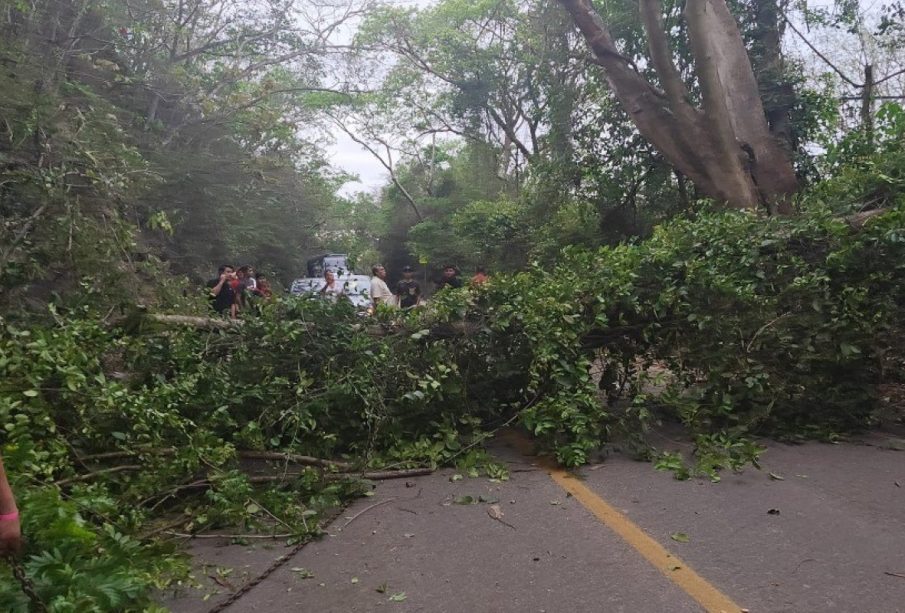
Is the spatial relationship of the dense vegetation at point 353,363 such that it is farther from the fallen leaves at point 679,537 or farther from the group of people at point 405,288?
the group of people at point 405,288

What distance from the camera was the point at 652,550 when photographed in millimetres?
3826

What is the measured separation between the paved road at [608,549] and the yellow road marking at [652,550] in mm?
12

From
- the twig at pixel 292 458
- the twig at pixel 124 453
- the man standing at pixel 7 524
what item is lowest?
the twig at pixel 292 458

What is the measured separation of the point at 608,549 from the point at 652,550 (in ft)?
0.76

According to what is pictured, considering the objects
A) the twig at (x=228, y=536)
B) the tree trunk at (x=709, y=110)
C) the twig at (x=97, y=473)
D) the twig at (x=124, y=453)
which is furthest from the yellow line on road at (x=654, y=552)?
the tree trunk at (x=709, y=110)

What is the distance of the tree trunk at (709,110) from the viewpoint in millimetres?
10680

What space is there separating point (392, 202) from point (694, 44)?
104 feet

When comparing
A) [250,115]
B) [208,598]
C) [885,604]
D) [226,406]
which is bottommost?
[208,598]

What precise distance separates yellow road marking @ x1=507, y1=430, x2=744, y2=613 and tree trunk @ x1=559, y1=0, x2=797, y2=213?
22.7 feet

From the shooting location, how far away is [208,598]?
344 centimetres

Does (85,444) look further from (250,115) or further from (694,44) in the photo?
(250,115)

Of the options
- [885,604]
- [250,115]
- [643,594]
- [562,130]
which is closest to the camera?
[885,604]

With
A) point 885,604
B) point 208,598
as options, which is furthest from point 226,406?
point 885,604

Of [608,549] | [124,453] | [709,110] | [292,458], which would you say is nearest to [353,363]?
[292,458]
